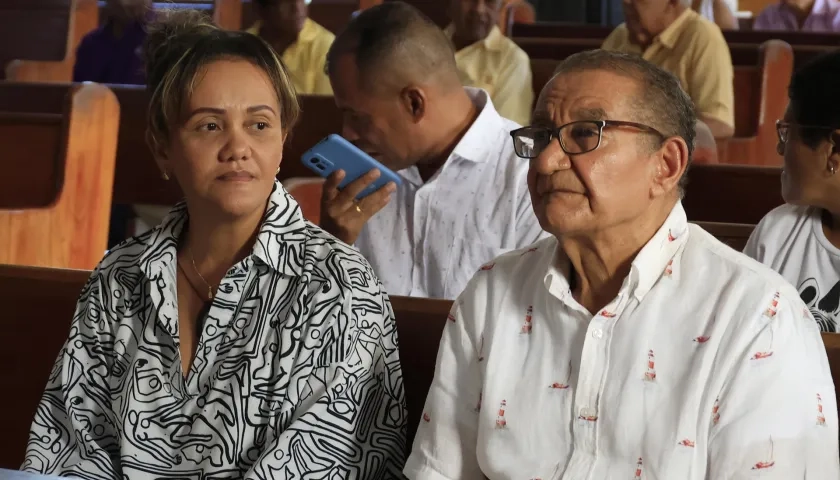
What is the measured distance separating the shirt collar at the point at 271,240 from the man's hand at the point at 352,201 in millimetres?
453

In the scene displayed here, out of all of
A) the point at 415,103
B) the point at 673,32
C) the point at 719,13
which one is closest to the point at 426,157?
the point at 415,103

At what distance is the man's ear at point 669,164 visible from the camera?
5.25ft

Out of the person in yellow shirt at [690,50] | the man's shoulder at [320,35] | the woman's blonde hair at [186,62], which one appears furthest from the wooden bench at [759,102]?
the woman's blonde hair at [186,62]

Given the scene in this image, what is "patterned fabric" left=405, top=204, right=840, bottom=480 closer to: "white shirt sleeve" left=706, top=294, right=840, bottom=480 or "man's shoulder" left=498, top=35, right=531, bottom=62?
"white shirt sleeve" left=706, top=294, right=840, bottom=480

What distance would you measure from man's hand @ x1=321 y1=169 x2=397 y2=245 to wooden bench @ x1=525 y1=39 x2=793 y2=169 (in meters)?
2.82

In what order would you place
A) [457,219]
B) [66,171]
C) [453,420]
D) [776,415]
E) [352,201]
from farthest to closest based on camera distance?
[66,171]
[457,219]
[352,201]
[453,420]
[776,415]

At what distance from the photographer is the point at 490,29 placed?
5465 mm

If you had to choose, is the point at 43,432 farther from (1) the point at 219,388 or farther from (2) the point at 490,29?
(2) the point at 490,29

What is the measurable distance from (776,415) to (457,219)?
138 centimetres

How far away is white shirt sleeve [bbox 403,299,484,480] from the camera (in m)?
1.65

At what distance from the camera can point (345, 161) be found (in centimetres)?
250

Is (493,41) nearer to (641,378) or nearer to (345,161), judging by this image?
(345,161)

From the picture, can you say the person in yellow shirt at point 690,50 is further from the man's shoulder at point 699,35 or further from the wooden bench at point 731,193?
the wooden bench at point 731,193

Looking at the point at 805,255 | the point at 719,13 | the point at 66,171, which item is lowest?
the point at 719,13
